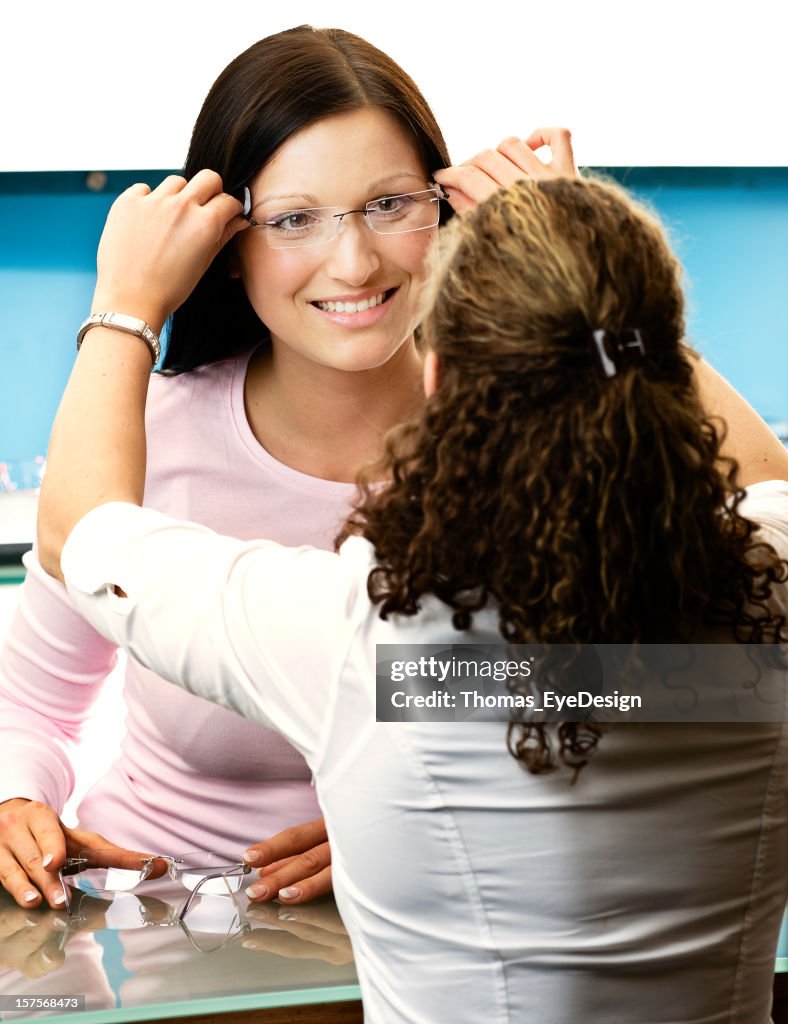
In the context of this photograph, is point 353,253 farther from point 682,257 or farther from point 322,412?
point 682,257

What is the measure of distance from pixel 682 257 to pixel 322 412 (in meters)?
1.35

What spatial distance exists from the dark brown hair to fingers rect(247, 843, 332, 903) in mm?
691

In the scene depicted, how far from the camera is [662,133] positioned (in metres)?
2.47

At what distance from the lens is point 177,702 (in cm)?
128

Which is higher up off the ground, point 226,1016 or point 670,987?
point 670,987

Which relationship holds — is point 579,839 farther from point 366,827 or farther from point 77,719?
point 77,719

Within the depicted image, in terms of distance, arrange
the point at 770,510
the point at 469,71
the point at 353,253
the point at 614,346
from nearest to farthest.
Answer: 1. the point at 614,346
2. the point at 770,510
3. the point at 353,253
4. the point at 469,71

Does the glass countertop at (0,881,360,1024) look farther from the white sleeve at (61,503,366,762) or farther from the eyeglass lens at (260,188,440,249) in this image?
the eyeglass lens at (260,188,440,249)

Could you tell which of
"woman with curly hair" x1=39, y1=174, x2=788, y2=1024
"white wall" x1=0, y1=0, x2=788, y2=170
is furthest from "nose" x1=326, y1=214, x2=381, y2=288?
"white wall" x1=0, y1=0, x2=788, y2=170

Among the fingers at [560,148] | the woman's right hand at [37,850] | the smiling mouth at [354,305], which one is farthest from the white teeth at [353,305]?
the woman's right hand at [37,850]

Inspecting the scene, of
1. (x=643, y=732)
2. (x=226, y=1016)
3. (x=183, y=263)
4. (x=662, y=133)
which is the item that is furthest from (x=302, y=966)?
(x=662, y=133)

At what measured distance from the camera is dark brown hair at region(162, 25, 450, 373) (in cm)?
125

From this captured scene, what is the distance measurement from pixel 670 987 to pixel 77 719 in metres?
0.85

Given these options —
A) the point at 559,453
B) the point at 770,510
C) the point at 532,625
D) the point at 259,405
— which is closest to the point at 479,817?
the point at 532,625
